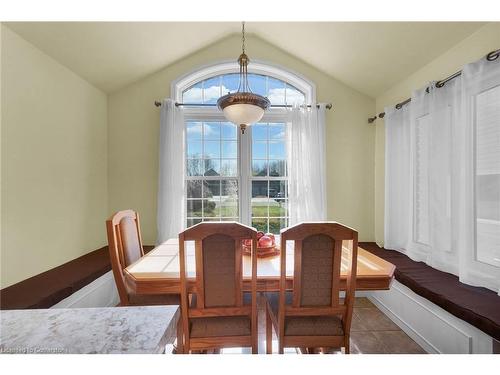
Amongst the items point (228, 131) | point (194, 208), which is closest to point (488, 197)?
point (228, 131)

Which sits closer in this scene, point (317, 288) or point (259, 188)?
point (317, 288)

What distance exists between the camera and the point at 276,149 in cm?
320

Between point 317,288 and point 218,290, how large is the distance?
0.54 metres

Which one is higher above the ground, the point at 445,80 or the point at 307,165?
the point at 445,80

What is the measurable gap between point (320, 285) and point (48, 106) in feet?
8.67

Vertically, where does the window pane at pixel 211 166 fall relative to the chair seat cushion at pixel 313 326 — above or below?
above

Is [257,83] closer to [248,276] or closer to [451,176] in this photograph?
[451,176]

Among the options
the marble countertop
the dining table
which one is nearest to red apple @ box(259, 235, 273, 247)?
the dining table

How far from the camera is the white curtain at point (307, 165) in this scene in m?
2.93

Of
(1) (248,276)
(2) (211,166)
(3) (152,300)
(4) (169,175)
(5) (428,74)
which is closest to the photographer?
(1) (248,276)

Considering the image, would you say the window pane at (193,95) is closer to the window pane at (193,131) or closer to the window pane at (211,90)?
the window pane at (211,90)

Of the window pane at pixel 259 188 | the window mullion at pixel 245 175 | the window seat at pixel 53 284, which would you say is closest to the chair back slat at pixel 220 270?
the window seat at pixel 53 284

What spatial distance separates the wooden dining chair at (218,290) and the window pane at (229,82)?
2.53 metres

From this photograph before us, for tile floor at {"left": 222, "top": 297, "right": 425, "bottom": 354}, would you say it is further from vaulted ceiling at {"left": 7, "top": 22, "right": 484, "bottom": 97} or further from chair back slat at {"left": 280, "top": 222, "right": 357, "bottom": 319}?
vaulted ceiling at {"left": 7, "top": 22, "right": 484, "bottom": 97}
